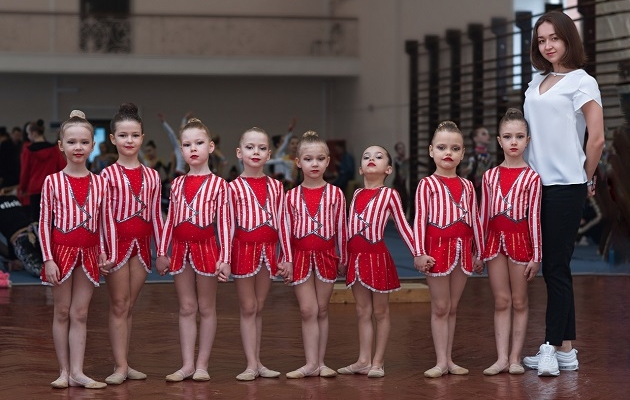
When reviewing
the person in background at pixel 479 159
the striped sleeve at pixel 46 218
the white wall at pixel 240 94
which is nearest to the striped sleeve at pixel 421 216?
the striped sleeve at pixel 46 218

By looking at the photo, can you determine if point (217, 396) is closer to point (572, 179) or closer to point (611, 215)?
point (572, 179)

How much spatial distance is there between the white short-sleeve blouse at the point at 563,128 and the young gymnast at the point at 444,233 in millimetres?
400

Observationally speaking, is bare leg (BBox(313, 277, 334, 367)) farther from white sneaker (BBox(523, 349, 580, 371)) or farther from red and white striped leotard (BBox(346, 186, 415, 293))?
white sneaker (BBox(523, 349, 580, 371))

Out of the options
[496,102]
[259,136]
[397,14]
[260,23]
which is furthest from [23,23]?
[259,136]

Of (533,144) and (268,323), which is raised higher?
(533,144)

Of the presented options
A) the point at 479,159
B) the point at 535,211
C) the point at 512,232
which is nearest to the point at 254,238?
the point at 512,232

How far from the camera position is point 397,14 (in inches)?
810

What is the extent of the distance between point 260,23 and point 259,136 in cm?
1693

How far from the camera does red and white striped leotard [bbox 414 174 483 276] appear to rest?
17.8 feet

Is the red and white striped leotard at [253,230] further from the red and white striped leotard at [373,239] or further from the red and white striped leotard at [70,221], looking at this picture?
the red and white striped leotard at [70,221]

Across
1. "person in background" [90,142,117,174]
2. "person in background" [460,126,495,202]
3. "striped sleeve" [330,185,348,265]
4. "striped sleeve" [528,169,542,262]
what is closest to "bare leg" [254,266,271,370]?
"striped sleeve" [330,185,348,265]

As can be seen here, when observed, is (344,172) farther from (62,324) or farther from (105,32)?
(62,324)

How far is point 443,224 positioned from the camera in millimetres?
5449

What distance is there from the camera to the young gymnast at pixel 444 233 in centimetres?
544
